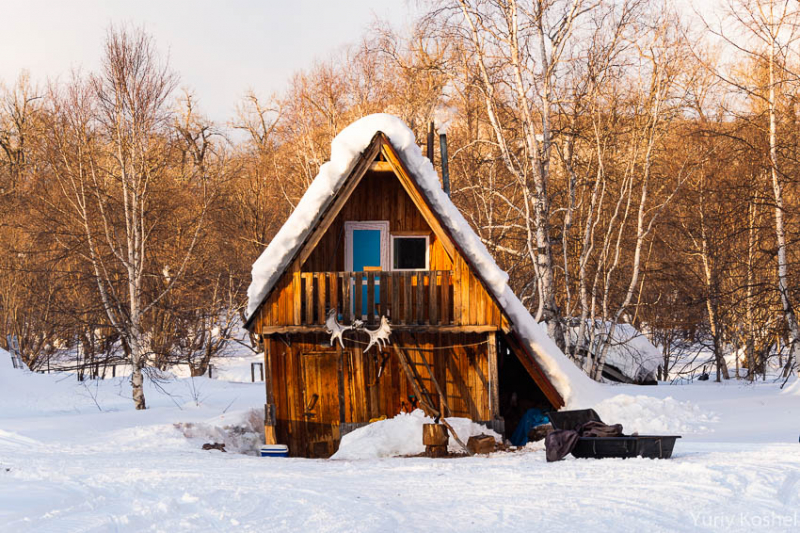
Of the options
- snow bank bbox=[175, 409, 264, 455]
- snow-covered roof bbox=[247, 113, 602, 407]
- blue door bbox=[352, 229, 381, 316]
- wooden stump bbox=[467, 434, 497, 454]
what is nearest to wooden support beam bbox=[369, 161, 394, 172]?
snow-covered roof bbox=[247, 113, 602, 407]

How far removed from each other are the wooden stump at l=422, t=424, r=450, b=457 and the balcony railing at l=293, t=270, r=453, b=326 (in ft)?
7.44

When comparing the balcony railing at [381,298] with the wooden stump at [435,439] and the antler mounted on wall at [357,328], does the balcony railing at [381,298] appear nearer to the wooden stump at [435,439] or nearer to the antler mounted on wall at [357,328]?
the antler mounted on wall at [357,328]

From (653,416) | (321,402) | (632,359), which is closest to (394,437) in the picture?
Result: (321,402)

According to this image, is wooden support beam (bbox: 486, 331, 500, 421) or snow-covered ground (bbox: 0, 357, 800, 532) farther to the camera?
wooden support beam (bbox: 486, 331, 500, 421)

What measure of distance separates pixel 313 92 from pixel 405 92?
4755 millimetres

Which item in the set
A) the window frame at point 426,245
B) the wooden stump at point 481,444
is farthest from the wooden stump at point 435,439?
the window frame at point 426,245

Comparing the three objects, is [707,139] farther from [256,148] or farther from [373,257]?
[256,148]

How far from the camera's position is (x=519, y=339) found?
14.8 meters

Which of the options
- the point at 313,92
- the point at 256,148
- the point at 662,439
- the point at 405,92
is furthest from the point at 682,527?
the point at 256,148

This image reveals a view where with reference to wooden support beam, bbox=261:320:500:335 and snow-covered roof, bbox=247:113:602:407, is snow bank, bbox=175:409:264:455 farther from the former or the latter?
snow-covered roof, bbox=247:113:602:407

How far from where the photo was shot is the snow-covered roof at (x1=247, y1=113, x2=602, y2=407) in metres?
14.2

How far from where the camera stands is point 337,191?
565 inches

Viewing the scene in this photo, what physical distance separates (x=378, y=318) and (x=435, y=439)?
110 inches

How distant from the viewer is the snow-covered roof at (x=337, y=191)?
1417cm
